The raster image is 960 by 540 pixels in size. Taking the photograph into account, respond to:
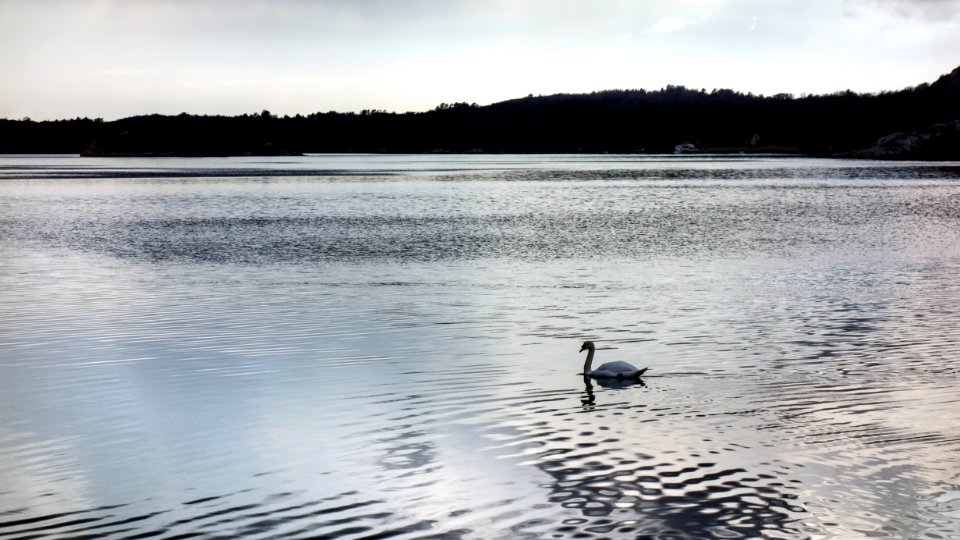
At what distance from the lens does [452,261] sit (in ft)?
119

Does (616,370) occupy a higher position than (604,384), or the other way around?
(616,370)

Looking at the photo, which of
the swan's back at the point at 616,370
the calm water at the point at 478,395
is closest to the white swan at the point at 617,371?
the swan's back at the point at 616,370

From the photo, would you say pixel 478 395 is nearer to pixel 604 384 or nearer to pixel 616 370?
pixel 604 384

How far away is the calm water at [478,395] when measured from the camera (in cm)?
1102

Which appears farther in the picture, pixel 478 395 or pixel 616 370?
pixel 616 370

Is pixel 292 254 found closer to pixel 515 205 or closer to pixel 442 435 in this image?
pixel 442 435

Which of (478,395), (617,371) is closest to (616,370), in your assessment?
(617,371)

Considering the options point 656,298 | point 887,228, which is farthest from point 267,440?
point 887,228

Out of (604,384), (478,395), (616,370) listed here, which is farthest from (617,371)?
(478,395)

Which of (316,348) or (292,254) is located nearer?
(316,348)

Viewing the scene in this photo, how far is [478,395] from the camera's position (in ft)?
52.4

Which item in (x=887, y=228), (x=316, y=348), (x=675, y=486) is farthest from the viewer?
(x=887, y=228)

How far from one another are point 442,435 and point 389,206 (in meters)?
59.1

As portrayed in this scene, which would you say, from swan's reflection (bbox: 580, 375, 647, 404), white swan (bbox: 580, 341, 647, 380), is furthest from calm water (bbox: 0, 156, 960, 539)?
white swan (bbox: 580, 341, 647, 380)
